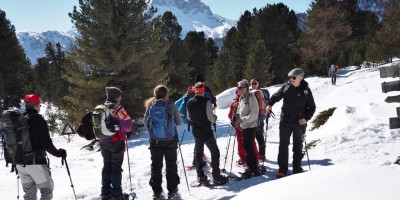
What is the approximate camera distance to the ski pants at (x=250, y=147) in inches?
284

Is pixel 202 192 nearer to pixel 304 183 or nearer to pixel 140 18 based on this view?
pixel 304 183

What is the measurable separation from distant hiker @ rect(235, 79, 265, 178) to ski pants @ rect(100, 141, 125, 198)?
2.46 m

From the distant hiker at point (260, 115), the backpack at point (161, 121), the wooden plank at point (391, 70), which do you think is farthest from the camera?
the distant hiker at point (260, 115)

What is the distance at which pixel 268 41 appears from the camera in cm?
3831

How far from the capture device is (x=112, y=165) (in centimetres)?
617

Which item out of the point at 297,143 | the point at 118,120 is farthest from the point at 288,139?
the point at 118,120

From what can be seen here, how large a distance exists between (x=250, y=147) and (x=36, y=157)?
153 inches

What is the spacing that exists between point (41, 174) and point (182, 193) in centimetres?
253

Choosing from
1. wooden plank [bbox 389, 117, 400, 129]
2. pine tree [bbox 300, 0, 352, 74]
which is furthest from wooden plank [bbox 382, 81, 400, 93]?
pine tree [bbox 300, 0, 352, 74]

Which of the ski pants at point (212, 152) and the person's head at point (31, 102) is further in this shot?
the ski pants at point (212, 152)

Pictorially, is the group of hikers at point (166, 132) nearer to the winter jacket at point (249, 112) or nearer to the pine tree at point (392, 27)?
the winter jacket at point (249, 112)

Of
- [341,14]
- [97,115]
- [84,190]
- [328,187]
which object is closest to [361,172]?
[328,187]

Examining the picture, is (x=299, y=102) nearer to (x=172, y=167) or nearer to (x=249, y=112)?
(x=249, y=112)

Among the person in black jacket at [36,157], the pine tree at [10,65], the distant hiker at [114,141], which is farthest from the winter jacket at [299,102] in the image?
the pine tree at [10,65]
